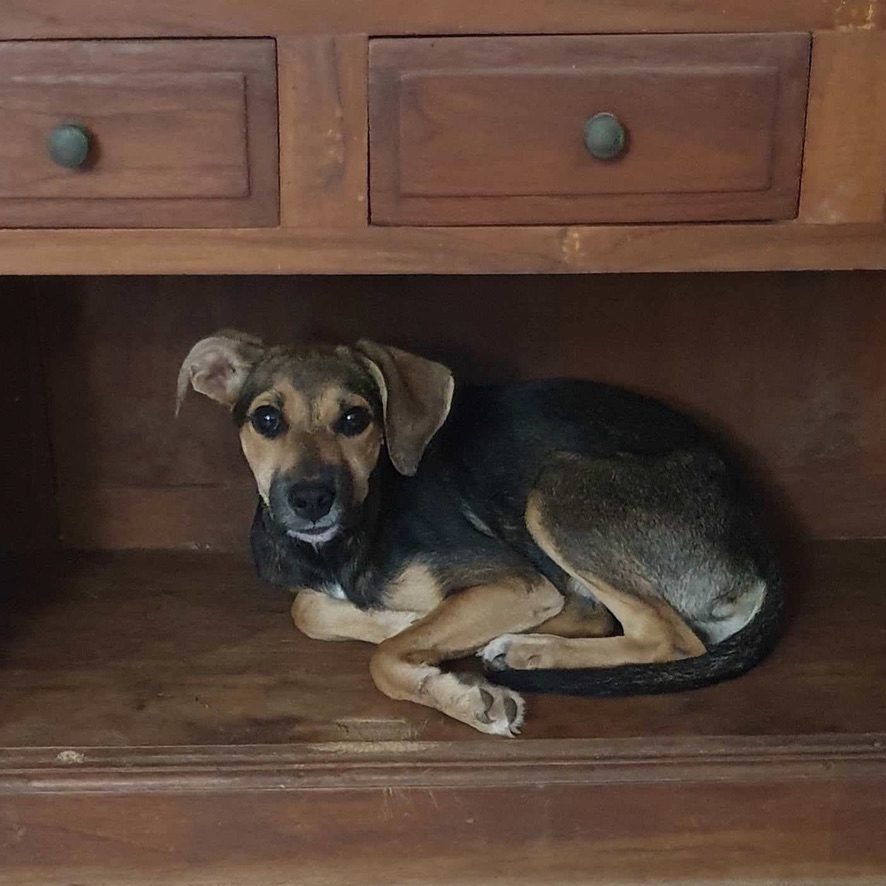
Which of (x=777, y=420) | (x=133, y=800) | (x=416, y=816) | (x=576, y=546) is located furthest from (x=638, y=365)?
(x=133, y=800)

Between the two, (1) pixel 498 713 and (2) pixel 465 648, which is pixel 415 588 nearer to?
(2) pixel 465 648

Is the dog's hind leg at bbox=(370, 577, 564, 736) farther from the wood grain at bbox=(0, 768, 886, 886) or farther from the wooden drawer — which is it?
the wooden drawer

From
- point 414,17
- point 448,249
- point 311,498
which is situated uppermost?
point 414,17

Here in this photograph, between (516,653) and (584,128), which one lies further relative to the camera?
(516,653)

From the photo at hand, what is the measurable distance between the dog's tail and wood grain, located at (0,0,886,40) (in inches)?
29.1

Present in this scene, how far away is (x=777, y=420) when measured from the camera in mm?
1712

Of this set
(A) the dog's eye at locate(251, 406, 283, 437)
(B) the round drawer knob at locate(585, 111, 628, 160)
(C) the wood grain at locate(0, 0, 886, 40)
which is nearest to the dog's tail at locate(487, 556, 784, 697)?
(A) the dog's eye at locate(251, 406, 283, 437)

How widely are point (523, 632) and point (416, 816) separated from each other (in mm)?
316

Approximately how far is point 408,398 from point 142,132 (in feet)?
1.63

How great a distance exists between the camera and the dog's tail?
1282 mm

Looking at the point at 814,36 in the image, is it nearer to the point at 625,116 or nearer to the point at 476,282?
the point at 625,116

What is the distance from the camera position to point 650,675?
129cm

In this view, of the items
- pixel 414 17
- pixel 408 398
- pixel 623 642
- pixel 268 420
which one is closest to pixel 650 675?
pixel 623 642

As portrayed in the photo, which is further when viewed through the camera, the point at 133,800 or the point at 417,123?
the point at 133,800
